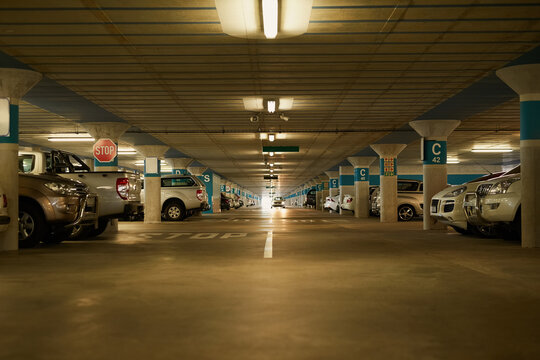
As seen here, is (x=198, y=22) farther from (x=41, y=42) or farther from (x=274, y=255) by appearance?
(x=274, y=255)

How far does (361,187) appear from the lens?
31.8 meters

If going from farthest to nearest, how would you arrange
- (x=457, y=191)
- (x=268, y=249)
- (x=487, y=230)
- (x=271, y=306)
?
(x=457, y=191) → (x=487, y=230) → (x=268, y=249) → (x=271, y=306)

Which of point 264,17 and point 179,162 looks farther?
point 179,162

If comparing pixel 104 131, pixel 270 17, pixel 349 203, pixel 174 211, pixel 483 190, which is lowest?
pixel 174 211

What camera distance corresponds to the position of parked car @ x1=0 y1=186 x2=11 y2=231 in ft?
31.1

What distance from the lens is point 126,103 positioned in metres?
15.3

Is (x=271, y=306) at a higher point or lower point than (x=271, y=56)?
lower

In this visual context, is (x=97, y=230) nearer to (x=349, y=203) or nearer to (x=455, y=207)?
(x=455, y=207)

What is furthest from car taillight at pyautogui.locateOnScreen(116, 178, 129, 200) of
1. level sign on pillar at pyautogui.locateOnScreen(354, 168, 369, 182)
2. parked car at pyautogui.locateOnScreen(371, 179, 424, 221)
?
level sign on pillar at pyautogui.locateOnScreen(354, 168, 369, 182)

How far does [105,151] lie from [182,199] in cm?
786

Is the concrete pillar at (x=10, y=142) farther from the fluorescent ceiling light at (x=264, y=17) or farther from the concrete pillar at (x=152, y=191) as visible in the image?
the concrete pillar at (x=152, y=191)

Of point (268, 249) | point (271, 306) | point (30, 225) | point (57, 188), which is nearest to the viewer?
point (271, 306)

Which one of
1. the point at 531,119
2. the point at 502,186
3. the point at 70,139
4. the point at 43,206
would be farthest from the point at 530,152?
the point at 70,139

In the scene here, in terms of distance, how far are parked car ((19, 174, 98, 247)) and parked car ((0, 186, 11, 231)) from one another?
3.28ft
